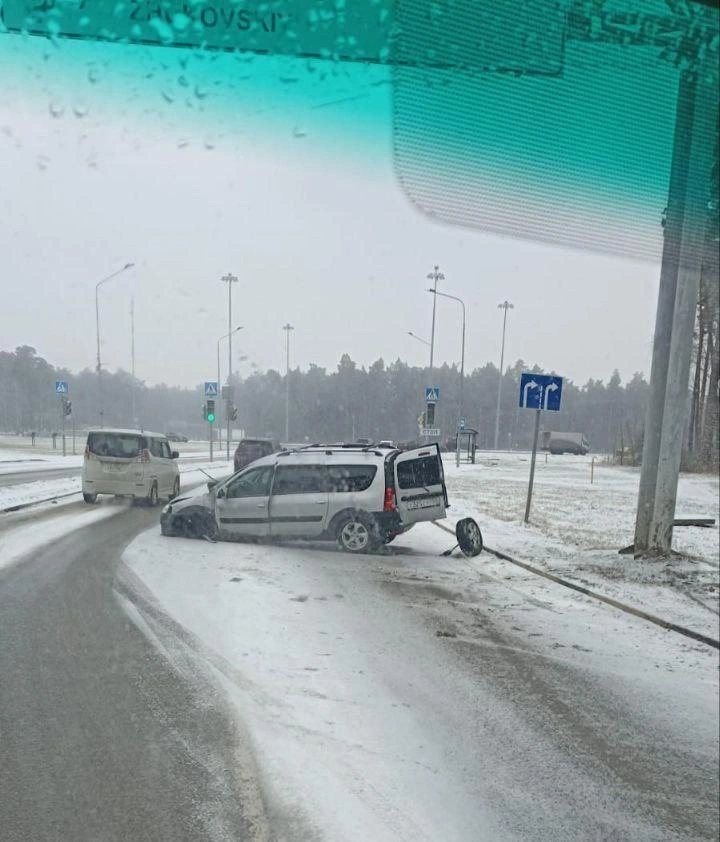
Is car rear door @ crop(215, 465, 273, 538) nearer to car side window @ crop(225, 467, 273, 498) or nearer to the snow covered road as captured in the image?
car side window @ crop(225, 467, 273, 498)

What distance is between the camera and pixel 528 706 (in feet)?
13.4

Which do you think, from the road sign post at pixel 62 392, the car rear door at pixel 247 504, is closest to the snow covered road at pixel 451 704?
the car rear door at pixel 247 504

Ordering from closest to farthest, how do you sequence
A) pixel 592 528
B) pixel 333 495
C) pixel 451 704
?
pixel 451 704
pixel 333 495
pixel 592 528

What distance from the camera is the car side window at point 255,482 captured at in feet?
31.4

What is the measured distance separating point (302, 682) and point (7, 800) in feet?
5.92

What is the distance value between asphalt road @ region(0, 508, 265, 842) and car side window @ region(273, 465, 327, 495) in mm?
4070

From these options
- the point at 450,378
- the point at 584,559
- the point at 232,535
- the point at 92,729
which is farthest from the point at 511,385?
the point at 92,729

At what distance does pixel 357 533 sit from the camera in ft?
30.7

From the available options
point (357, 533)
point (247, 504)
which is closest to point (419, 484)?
point (357, 533)

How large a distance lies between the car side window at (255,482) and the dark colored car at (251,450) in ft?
3.23

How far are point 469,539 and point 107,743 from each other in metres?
6.39

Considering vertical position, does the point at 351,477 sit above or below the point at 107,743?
above

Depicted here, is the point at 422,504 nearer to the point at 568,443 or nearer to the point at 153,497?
the point at 153,497

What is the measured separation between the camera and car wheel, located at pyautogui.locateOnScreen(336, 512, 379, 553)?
30.6 ft
